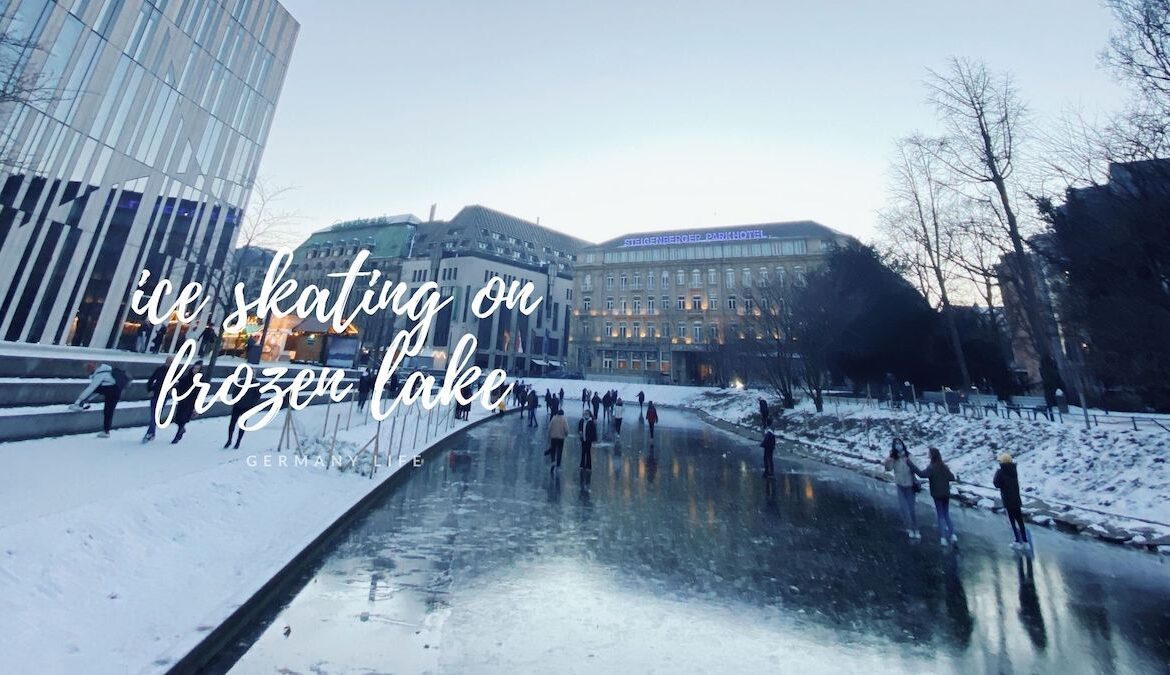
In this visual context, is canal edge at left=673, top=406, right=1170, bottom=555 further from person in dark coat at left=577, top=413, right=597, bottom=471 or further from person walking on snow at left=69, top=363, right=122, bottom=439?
person walking on snow at left=69, top=363, right=122, bottom=439

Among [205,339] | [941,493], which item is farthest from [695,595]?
[205,339]

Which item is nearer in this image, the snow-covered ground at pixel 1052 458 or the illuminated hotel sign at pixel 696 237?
the snow-covered ground at pixel 1052 458

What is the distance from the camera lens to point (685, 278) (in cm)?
7938

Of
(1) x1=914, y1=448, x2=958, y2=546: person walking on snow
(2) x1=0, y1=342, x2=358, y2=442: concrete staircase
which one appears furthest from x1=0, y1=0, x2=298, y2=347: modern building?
(1) x1=914, y1=448, x2=958, y2=546: person walking on snow

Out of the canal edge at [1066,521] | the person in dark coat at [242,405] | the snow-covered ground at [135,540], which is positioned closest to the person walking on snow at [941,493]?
the canal edge at [1066,521]

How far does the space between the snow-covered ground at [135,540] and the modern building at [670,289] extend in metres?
60.5

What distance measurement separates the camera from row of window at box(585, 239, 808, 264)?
245ft

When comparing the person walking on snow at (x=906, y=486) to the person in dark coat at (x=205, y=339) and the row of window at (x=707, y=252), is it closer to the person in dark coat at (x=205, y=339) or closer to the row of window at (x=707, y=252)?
the person in dark coat at (x=205, y=339)

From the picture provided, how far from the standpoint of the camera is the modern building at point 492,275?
81.5 m

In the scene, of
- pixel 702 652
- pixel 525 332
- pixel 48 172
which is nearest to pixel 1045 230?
pixel 702 652

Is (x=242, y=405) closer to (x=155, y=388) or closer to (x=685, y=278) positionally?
(x=155, y=388)

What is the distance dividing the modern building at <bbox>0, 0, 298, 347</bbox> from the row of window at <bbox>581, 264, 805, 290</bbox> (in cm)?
5688

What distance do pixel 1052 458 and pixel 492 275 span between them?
78827 millimetres

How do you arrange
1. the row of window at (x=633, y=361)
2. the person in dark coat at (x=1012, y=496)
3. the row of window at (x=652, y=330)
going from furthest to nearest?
the row of window at (x=633, y=361), the row of window at (x=652, y=330), the person in dark coat at (x=1012, y=496)
